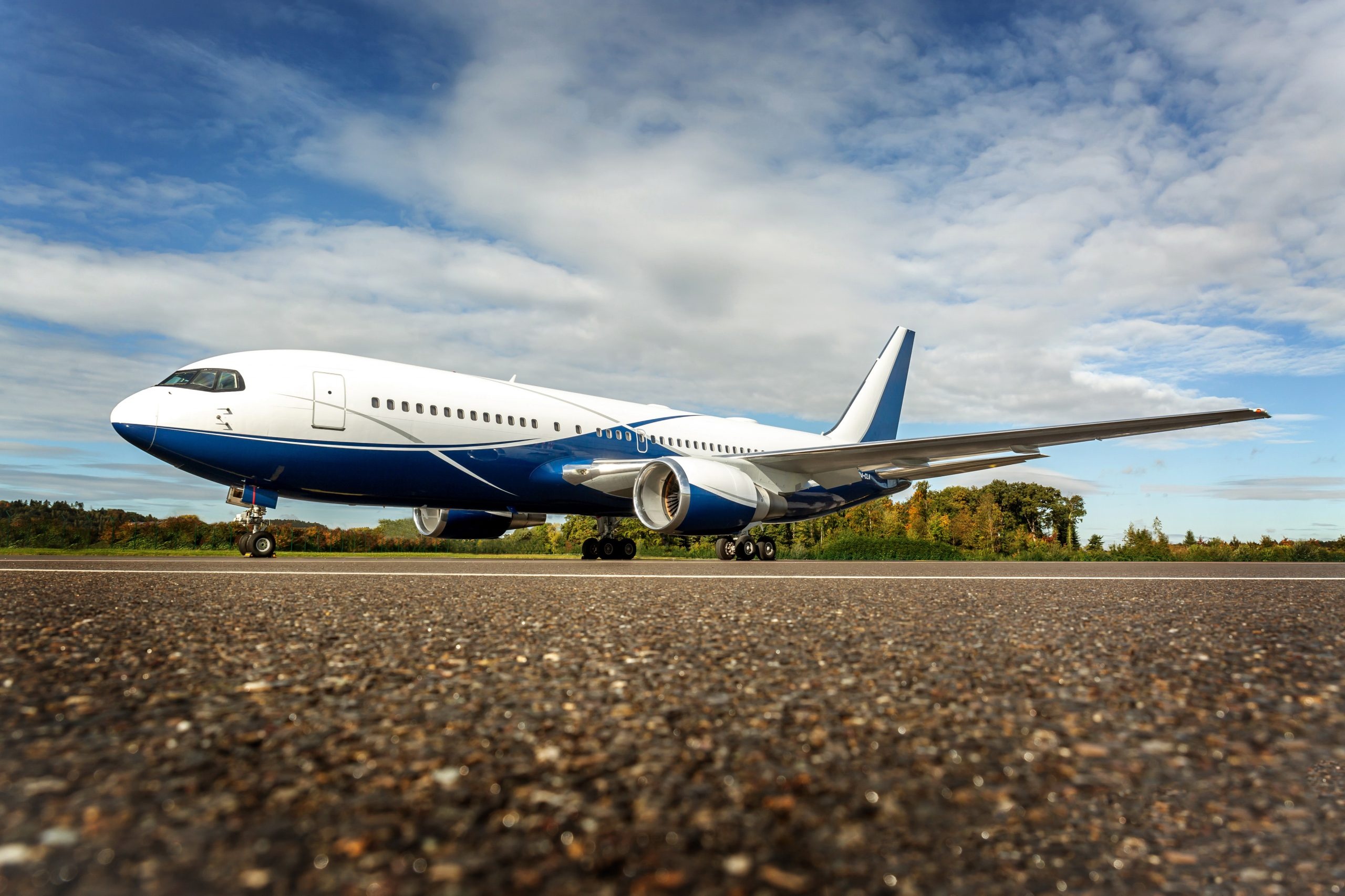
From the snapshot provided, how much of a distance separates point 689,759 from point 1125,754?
703 mm

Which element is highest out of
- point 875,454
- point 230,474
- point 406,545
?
point 875,454

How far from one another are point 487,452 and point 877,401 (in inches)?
474

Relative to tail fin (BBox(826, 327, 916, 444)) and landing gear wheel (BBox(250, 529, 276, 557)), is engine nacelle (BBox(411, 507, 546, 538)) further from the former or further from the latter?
tail fin (BBox(826, 327, 916, 444))

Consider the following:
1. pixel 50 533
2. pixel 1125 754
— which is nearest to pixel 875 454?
pixel 1125 754

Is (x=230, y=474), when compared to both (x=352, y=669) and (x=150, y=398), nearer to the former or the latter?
(x=150, y=398)

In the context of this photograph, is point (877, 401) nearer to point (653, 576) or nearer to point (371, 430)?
point (371, 430)

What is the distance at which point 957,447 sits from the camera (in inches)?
441

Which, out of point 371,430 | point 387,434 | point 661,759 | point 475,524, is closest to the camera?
point 661,759

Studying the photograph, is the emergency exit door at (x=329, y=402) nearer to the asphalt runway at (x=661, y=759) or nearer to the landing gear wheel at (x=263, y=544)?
the landing gear wheel at (x=263, y=544)

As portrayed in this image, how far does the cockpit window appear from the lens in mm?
8648

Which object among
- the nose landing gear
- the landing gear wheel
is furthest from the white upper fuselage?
the landing gear wheel

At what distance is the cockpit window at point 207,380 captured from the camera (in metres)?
8.65

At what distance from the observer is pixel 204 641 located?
1.93 meters

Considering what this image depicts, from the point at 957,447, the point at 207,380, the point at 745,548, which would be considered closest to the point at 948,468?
the point at 957,447
